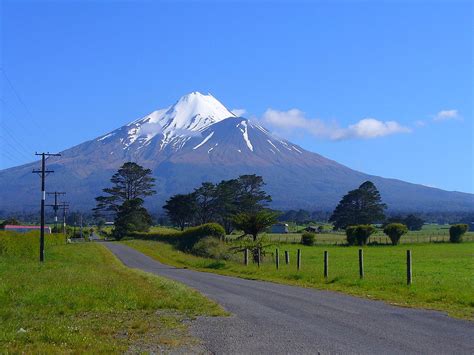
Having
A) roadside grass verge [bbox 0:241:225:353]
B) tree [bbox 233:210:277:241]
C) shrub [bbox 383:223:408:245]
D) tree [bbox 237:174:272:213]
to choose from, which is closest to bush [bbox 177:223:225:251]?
tree [bbox 233:210:277:241]

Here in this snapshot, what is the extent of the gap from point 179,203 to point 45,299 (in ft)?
280

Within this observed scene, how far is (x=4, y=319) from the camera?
11836 millimetres

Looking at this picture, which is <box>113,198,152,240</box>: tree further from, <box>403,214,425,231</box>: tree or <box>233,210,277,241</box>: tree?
<box>233,210,277,241</box>: tree

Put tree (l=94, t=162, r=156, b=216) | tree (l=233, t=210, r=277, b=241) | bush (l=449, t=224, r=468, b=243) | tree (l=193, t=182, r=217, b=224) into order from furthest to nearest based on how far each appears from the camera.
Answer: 1. tree (l=94, t=162, r=156, b=216)
2. tree (l=193, t=182, r=217, b=224)
3. bush (l=449, t=224, r=468, b=243)
4. tree (l=233, t=210, r=277, b=241)

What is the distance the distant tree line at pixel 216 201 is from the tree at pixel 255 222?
61.3 metres

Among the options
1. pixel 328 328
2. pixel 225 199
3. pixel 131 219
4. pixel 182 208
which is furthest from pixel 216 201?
pixel 328 328

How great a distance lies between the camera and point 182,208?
325 feet

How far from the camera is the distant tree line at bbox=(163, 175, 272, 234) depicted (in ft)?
324

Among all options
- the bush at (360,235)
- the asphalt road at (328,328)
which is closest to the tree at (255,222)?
the asphalt road at (328,328)

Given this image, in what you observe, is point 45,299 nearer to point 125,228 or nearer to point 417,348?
point 417,348

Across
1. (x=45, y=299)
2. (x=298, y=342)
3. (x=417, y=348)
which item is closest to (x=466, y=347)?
(x=417, y=348)

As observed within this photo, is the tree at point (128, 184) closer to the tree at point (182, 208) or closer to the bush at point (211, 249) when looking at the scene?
the tree at point (182, 208)

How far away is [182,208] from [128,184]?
12.7m

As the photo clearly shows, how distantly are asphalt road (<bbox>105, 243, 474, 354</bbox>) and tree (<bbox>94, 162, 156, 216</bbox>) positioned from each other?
295 feet
